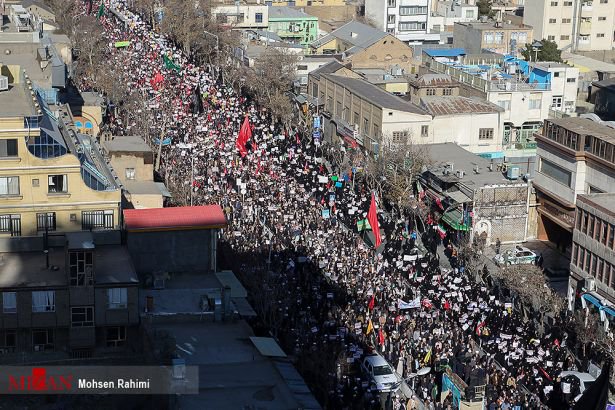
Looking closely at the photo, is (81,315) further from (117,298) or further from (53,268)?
(53,268)

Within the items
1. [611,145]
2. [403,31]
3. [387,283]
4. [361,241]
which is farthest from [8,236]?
[403,31]

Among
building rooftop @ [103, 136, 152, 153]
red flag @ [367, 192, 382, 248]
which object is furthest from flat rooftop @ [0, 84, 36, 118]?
red flag @ [367, 192, 382, 248]

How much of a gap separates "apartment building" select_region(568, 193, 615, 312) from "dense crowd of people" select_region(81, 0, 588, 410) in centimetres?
310

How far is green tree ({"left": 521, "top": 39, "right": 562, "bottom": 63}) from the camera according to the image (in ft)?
334

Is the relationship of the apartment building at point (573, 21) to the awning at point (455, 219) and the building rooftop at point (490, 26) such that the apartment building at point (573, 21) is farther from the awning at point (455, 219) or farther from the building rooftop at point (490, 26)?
the awning at point (455, 219)

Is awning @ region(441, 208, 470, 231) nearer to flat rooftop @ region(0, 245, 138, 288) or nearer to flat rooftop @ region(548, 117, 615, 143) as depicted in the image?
flat rooftop @ region(548, 117, 615, 143)

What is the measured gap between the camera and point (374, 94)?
72.2 m

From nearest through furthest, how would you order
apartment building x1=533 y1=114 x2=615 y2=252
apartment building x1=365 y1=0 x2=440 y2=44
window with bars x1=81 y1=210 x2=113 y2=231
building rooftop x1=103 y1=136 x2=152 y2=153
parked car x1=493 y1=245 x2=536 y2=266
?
1. window with bars x1=81 y1=210 x2=113 y2=231
2. parked car x1=493 y1=245 x2=536 y2=266
3. apartment building x1=533 y1=114 x2=615 y2=252
4. building rooftop x1=103 y1=136 x2=152 y2=153
5. apartment building x1=365 y1=0 x2=440 y2=44

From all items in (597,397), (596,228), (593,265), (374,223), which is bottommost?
(593,265)

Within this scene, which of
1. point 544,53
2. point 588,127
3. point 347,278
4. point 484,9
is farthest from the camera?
point 484,9

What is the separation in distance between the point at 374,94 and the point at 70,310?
130ft

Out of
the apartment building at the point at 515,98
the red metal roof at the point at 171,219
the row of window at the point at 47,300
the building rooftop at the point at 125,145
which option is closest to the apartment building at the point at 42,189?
the red metal roof at the point at 171,219

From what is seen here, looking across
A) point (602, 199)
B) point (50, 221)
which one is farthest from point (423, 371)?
point (602, 199)

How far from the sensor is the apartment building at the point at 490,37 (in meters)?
101
